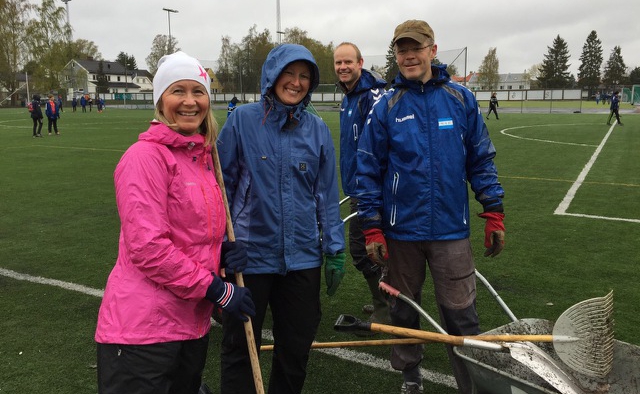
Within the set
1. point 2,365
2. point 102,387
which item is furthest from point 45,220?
point 102,387

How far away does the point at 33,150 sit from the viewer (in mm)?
17375

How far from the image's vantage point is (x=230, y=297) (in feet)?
7.40

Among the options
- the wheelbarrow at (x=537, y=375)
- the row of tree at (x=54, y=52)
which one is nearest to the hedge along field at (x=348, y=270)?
the wheelbarrow at (x=537, y=375)

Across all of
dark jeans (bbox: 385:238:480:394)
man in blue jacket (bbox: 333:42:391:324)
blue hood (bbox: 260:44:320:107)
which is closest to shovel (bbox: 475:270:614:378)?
dark jeans (bbox: 385:238:480:394)

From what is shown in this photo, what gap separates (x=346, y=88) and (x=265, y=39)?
241ft

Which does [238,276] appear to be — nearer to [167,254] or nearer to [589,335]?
[167,254]

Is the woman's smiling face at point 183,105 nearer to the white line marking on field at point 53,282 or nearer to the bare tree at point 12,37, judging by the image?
the white line marking on field at point 53,282

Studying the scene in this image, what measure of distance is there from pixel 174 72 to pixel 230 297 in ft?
3.29

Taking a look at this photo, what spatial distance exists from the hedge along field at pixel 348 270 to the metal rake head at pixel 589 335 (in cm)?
109

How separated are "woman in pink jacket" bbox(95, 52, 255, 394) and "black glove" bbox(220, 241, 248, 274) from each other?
0.11 metres

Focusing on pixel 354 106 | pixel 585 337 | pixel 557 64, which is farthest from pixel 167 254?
pixel 557 64

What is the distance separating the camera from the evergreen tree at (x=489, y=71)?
89750 mm

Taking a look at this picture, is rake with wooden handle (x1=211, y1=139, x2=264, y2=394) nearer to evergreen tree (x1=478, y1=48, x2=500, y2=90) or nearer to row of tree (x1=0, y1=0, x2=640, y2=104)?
row of tree (x1=0, y1=0, x2=640, y2=104)

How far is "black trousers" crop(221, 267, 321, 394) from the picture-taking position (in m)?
2.81
